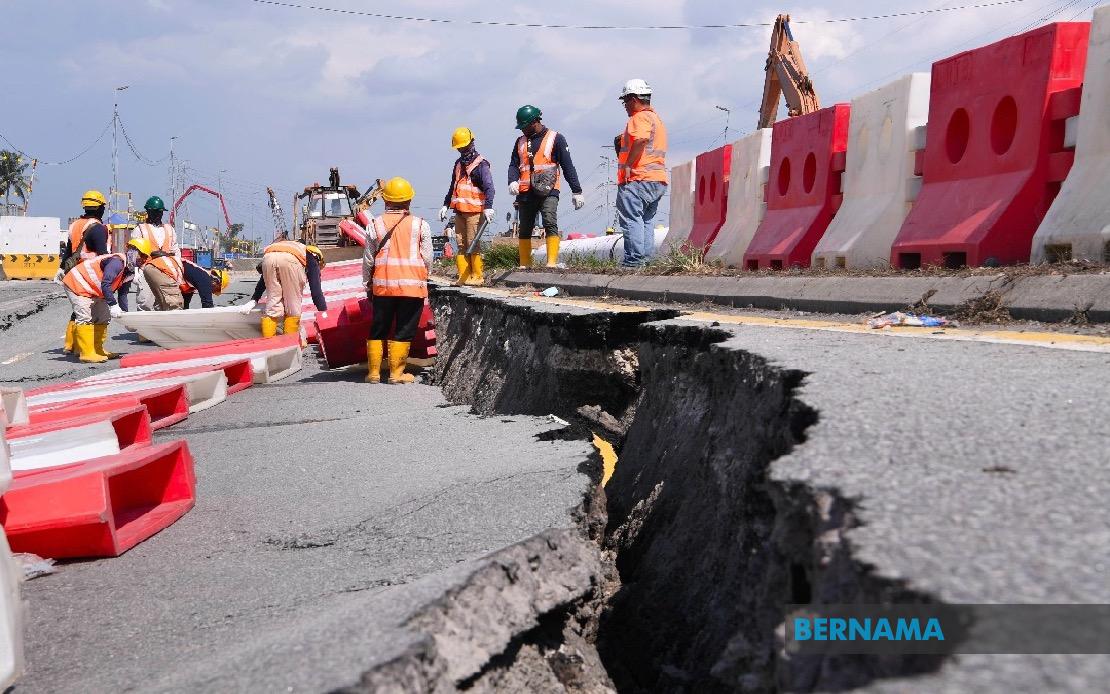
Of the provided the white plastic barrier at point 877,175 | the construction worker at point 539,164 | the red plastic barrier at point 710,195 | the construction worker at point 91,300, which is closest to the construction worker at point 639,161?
the construction worker at point 539,164

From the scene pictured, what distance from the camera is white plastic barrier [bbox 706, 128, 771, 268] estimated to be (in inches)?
415

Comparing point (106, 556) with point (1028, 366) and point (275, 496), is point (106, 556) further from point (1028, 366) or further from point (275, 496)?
point (1028, 366)

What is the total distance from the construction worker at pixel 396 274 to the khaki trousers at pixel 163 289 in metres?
4.75

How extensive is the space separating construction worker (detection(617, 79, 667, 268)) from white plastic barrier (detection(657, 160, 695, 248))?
2577 millimetres

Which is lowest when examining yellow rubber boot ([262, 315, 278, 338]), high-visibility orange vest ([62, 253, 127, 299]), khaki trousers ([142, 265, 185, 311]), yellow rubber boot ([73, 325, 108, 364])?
yellow rubber boot ([73, 325, 108, 364])

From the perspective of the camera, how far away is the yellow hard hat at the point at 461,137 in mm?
10953

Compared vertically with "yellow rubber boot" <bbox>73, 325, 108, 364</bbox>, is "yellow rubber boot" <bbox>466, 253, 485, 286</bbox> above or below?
above

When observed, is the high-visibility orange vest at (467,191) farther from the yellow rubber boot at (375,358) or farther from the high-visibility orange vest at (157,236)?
the high-visibility orange vest at (157,236)

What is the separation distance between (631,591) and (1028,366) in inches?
56.3

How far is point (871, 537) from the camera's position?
1.48 meters

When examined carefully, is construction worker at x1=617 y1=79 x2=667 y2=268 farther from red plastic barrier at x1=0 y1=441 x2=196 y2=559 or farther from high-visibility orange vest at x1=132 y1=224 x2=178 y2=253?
red plastic barrier at x1=0 y1=441 x2=196 y2=559

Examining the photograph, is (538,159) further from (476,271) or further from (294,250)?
(294,250)

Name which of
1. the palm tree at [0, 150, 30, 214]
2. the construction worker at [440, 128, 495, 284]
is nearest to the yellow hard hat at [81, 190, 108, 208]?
the construction worker at [440, 128, 495, 284]

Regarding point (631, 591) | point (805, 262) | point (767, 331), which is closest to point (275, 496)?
point (631, 591)
